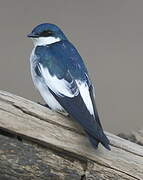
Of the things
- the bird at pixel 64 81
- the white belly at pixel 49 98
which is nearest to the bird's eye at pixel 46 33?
the bird at pixel 64 81

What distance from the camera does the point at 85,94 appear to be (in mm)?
1478

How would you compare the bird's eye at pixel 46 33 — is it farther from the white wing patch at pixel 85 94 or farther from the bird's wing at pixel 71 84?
the white wing patch at pixel 85 94

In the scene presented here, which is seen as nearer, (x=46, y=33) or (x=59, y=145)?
(x=59, y=145)

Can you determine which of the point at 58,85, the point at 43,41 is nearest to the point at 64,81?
the point at 58,85

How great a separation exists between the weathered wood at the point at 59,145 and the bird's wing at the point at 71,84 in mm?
37

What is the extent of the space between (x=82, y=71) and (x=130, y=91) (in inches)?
20.6

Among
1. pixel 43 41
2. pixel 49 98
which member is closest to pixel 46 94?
pixel 49 98

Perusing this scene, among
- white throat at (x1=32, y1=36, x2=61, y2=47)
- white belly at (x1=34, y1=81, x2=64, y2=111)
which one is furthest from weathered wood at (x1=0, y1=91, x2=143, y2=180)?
white throat at (x1=32, y1=36, x2=61, y2=47)

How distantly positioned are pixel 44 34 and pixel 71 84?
0.49 ft

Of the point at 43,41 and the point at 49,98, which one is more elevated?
the point at 43,41

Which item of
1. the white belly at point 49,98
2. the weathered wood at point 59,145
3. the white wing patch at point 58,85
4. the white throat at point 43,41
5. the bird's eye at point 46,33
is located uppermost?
Answer: the bird's eye at point 46,33

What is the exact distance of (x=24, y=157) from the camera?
141 centimetres

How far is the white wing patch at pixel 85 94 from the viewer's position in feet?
4.80

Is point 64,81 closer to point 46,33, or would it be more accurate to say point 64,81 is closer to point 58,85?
point 58,85
